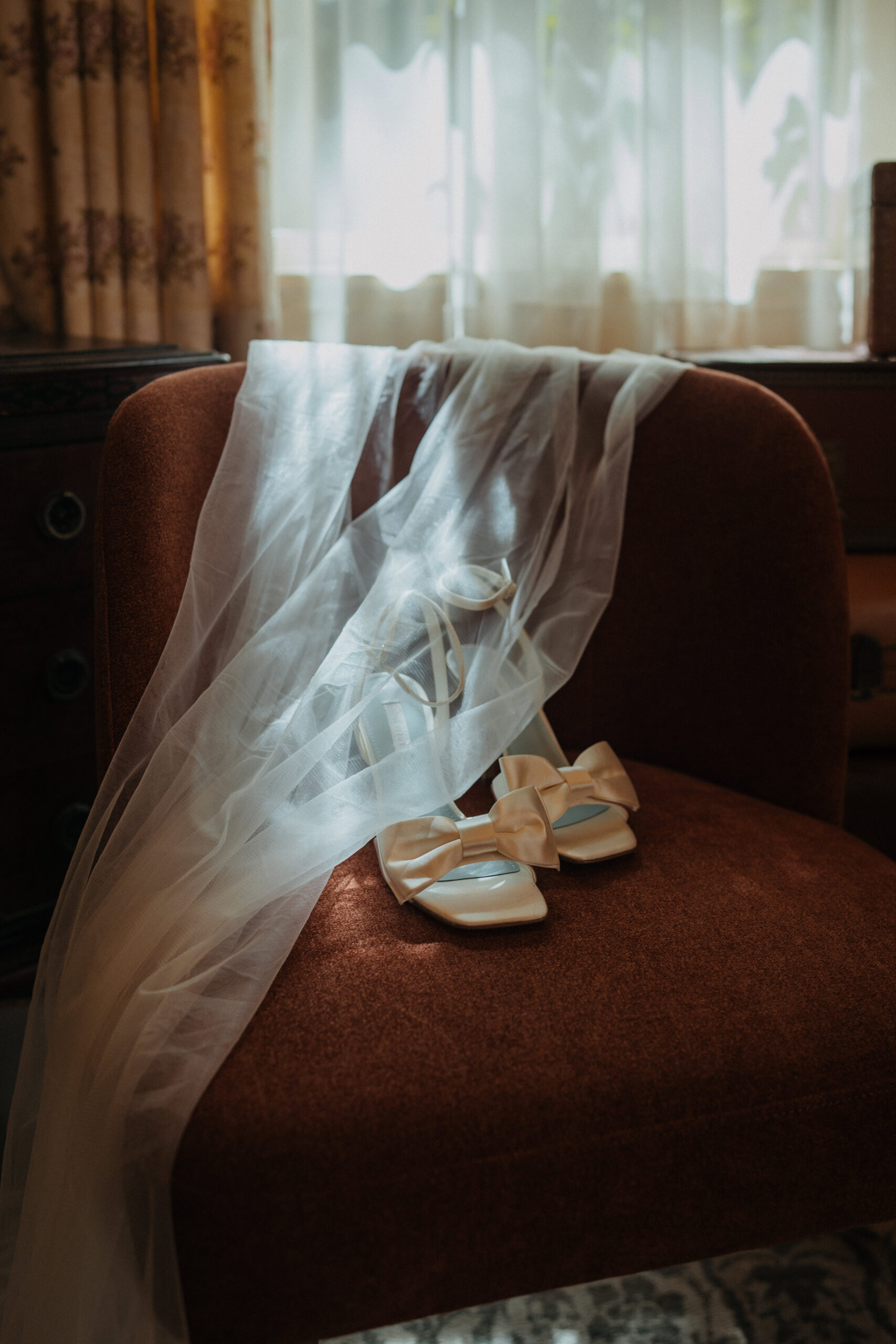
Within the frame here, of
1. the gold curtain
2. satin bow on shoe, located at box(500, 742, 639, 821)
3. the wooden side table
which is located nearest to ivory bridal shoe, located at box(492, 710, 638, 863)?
satin bow on shoe, located at box(500, 742, 639, 821)

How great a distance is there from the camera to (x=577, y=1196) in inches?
28.3

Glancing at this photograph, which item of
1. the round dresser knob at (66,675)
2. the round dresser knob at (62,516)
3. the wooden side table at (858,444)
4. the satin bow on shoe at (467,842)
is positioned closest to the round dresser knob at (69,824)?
the round dresser knob at (66,675)

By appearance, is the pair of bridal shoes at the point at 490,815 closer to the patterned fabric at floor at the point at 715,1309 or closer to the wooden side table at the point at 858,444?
the patterned fabric at floor at the point at 715,1309

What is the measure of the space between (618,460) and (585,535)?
0.29ft

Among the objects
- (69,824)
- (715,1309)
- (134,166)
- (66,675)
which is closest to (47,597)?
(66,675)

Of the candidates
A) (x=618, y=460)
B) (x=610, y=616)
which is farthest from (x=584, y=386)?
(x=610, y=616)

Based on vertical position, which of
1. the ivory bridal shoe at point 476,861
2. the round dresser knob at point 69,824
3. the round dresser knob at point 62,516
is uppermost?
the round dresser knob at point 62,516

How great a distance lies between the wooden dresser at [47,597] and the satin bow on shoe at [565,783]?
0.68 metres

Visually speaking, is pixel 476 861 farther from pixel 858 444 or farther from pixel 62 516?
pixel 858 444

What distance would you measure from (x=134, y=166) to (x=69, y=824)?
980mm

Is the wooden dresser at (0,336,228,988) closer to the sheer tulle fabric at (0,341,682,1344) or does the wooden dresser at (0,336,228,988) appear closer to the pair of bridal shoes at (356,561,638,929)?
the sheer tulle fabric at (0,341,682,1344)

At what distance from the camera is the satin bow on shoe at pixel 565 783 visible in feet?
3.24

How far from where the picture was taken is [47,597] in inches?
53.2

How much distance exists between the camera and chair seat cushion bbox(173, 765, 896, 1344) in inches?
27.0
